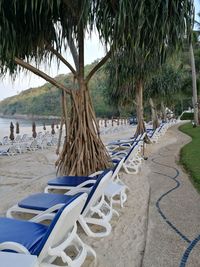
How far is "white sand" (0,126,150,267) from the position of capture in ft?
10.6

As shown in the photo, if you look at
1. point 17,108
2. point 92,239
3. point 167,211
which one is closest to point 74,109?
point 167,211

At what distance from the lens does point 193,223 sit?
4.09m

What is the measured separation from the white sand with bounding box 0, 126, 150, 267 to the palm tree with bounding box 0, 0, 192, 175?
93cm

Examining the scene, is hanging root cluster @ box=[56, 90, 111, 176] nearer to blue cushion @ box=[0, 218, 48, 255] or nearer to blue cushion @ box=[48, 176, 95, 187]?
blue cushion @ box=[48, 176, 95, 187]

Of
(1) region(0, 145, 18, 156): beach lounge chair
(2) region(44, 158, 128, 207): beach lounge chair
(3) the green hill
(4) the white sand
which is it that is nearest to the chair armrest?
(4) the white sand

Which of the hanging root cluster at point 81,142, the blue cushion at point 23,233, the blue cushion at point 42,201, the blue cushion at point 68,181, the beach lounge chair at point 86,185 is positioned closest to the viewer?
the blue cushion at point 23,233

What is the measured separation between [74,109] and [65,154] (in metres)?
1.01

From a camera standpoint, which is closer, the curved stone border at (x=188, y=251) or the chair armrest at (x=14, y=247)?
the chair armrest at (x=14, y=247)

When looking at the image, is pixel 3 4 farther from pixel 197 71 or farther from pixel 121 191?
pixel 197 71

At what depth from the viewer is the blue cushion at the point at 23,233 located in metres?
2.60

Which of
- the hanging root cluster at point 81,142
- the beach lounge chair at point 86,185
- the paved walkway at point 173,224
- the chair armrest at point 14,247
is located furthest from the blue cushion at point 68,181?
the chair armrest at point 14,247

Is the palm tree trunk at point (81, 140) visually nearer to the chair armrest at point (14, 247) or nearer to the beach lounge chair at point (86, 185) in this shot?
the beach lounge chair at point (86, 185)

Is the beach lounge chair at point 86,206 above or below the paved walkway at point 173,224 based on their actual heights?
above

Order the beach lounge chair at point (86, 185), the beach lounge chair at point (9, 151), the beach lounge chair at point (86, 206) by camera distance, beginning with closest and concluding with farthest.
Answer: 1. the beach lounge chair at point (86, 206)
2. the beach lounge chair at point (86, 185)
3. the beach lounge chair at point (9, 151)
